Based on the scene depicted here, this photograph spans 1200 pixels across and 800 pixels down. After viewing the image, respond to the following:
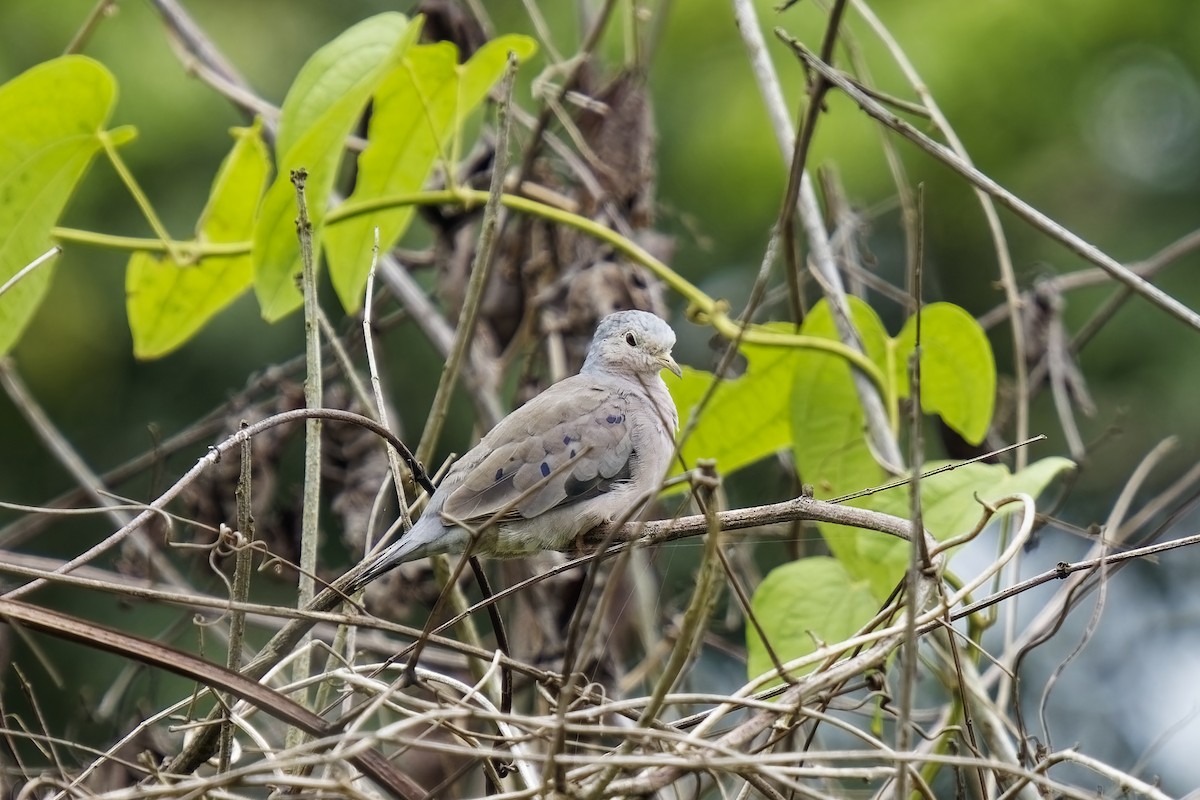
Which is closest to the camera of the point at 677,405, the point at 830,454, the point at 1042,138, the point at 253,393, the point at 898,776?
the point at 898,776

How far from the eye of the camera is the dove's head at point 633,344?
14.0 ft

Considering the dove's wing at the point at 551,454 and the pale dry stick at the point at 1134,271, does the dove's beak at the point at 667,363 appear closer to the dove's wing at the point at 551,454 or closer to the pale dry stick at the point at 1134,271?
the dove's wing at the point at 551,454

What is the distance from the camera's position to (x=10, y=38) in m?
7.79

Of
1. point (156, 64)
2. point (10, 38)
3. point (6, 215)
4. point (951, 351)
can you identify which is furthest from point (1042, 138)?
point (10, 38)

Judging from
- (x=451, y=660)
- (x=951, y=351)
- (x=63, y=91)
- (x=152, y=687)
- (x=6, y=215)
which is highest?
(x=63, y=91)

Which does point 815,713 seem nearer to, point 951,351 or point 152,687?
point 951,351

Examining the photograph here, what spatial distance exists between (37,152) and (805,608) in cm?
264

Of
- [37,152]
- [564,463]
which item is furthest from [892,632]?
[37,152]

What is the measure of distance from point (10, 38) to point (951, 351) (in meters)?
6.45

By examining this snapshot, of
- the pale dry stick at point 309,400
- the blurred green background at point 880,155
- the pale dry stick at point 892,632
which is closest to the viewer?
the pale dry stick at point 892,632

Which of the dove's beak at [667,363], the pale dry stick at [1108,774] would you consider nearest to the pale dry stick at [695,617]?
the pale dry stick at [1108,774]

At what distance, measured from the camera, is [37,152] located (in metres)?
3.78

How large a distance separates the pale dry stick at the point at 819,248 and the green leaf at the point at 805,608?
398 mm

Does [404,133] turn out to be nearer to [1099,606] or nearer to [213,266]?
[213,266]
